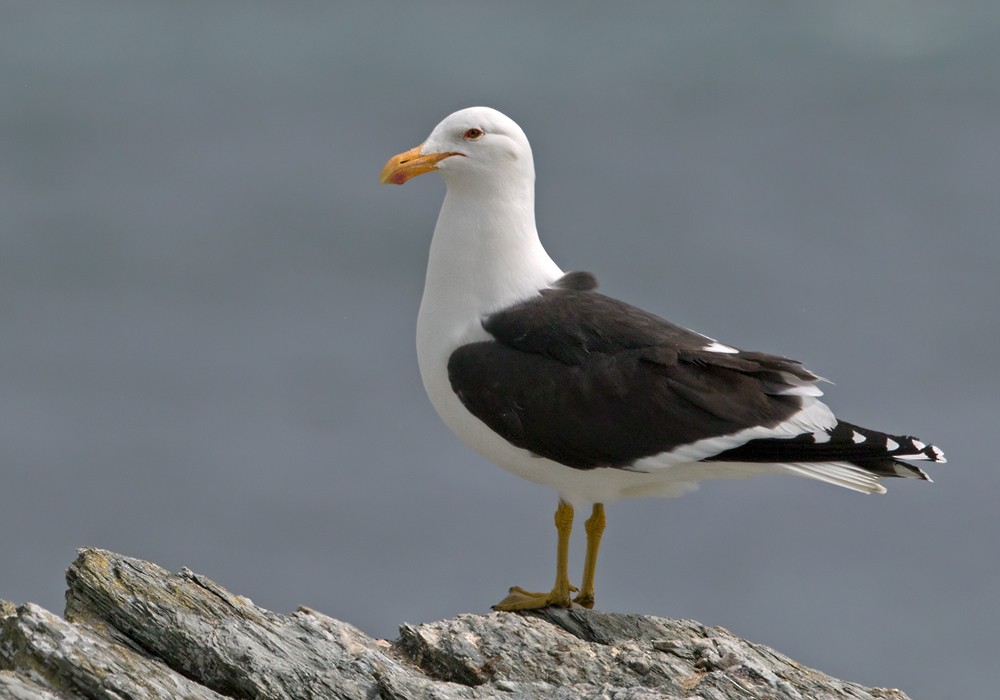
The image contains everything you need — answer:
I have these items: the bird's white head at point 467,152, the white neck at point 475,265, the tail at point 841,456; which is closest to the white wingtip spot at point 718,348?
the tail at point 841,456

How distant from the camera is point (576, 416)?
7.99 meters

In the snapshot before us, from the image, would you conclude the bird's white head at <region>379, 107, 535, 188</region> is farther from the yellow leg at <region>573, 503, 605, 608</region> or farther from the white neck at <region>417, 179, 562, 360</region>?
the yellow leg at <region>573, 503, 605, 608</region>

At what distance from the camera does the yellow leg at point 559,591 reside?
8.35 m

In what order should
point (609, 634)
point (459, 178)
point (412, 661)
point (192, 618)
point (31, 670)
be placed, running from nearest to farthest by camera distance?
point (31, 670) < point (192, 618) < point (412, 661) < point (609, 634) < point (459, 178)

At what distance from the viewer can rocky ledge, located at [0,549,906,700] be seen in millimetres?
5840

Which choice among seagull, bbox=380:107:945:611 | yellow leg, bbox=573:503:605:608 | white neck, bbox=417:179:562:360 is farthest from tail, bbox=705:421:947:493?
white neck, bbox=417:179:562:360

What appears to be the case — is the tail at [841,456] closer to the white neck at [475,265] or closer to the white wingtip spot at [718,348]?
the white wingtip spot at [718,348]

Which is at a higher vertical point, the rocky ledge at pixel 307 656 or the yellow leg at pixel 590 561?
the yellow leg at pixel 590 561

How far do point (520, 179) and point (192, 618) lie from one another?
3544 millimetres

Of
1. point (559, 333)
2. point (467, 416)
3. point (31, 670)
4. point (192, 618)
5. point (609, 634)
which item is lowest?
point (31, 670)

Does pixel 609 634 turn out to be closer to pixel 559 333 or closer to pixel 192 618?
pixel 559 333

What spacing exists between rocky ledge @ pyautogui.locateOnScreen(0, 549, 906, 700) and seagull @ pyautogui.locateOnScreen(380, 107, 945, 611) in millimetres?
1072

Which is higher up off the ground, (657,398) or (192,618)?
(657,398)

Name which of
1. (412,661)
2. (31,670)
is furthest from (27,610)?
(412,661)
